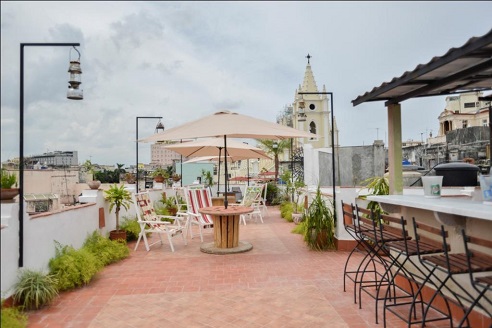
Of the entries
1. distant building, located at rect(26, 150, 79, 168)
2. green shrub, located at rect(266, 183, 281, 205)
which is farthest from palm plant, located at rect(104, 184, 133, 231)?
distant building, located at rect(26, 150, 79, 168)

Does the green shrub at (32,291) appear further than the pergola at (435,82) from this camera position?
Yes

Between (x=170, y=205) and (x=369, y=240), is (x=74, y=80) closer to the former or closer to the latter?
Answer: (x=369, y=240)

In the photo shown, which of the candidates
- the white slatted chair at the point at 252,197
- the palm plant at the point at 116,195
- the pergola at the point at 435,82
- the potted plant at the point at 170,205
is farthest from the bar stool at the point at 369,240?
the potted plant at the point at 170,205

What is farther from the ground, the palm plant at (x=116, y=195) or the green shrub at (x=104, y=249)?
the palm plant at (x=116, y=195)

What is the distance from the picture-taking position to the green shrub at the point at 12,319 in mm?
2832

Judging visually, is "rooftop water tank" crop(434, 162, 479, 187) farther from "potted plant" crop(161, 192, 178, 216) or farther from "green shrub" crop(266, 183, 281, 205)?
"green shrub" crop(266, 183, 281, 205)

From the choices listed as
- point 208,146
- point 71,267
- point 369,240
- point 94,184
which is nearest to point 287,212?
point 208,146

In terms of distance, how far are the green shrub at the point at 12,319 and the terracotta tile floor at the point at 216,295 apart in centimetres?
17

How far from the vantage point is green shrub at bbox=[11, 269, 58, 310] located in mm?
3600

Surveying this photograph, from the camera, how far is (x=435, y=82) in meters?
3.56

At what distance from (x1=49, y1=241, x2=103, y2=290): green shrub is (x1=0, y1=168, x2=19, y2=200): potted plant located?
1182 mm

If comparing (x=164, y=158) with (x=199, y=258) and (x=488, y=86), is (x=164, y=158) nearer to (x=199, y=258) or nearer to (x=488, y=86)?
(x=199, y=258)

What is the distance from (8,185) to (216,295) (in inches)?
91.6

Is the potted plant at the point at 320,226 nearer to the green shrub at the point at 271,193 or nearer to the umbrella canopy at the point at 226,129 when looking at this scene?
the umbrella canopy at the point at 226,129
